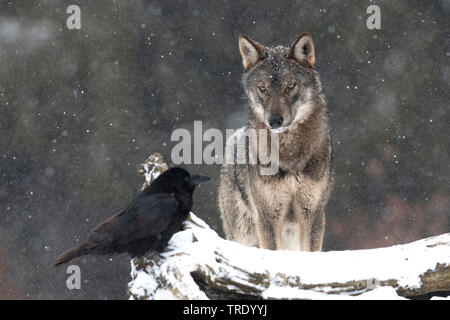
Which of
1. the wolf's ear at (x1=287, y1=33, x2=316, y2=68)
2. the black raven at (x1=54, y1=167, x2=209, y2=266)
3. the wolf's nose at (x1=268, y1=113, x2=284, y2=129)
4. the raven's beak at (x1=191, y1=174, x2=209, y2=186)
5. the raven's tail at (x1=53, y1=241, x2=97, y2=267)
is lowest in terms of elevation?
the raven's tail at (x1=53, y1=241, x2=97, y2=267)

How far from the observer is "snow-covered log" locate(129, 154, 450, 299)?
15.0ft

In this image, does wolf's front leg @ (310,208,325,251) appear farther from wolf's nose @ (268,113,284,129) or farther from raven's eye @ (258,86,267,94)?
raven's eye @ (258,86,267,94)

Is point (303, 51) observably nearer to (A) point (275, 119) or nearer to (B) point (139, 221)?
(A) point (275, 119)

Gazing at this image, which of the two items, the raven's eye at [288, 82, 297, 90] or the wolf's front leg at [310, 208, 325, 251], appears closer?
the raven's eye at [288, 82, 297, 90]

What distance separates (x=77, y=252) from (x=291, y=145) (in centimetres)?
337

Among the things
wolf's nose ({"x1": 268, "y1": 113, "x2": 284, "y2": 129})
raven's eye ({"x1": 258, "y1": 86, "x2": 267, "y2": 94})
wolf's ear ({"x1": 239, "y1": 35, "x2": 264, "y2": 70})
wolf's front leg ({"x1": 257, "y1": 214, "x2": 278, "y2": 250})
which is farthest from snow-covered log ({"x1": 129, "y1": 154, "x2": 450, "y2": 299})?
wolf's ear ({"x1": 239, "y1": 35, "x2": 264, "y2": 70})

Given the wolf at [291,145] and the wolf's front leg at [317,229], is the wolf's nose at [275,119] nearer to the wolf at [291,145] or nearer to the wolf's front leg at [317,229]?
the wolf at [291,145]

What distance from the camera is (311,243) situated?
7129 mm

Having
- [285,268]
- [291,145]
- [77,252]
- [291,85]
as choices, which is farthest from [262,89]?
[77,252]

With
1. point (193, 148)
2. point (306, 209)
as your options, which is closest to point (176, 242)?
point (306, 209)

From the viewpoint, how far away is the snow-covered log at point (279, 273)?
4570mm

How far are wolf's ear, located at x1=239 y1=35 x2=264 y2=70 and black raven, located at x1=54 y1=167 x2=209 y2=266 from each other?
2.55 meters
